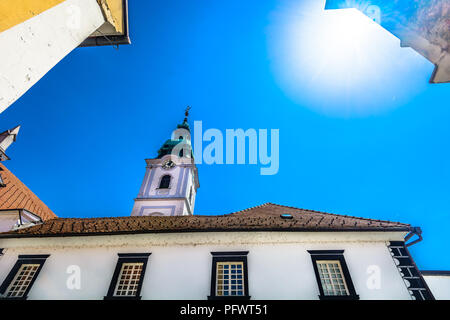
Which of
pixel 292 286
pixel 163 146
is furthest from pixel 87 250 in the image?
pixel 163 146

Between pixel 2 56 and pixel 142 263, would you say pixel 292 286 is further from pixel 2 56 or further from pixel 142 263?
pixel 2 56

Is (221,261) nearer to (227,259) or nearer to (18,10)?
(227,259)

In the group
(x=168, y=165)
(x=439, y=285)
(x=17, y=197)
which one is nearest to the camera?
(x=439, y=285)

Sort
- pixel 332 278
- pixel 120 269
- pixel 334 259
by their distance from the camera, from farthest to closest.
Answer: pixel 120 269, pixel 334 259, pixel 332 278

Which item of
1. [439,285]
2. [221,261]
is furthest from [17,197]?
[439,285]

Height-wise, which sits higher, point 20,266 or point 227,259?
point 227,259

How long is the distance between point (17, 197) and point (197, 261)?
16436 millimetres

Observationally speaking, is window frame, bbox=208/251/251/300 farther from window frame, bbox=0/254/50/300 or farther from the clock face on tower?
the clock face on tower

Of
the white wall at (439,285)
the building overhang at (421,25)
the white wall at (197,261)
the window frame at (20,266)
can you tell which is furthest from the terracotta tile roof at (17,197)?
the white wall at (439,285)

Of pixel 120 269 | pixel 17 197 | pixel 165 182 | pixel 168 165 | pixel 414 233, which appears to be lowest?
pixel 120 269

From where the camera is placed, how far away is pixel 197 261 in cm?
1015

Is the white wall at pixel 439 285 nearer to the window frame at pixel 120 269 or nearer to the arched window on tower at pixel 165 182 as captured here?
the window frame at pixel 120 269
